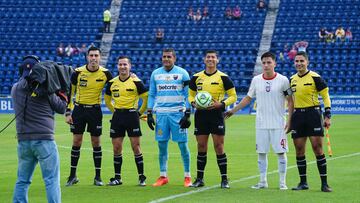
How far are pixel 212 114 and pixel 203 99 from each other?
1.41 feet

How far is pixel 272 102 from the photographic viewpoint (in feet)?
44.5

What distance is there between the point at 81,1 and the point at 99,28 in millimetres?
3580

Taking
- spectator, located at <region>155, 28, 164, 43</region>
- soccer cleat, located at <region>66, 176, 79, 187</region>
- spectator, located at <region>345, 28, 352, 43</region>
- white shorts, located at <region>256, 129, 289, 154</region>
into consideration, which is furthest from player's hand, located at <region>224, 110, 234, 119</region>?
spectator, located at <region>155, 28, 164, 43</region>

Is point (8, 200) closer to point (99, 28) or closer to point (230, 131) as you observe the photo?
point (230, 131)

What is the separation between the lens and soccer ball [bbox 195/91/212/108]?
13.6m

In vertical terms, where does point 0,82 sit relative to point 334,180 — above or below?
above

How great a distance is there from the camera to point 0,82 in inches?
1876

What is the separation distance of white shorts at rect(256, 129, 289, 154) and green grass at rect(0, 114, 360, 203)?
0.69m

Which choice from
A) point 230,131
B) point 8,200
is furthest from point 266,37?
point 8,200

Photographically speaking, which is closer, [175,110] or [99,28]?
[175,110]

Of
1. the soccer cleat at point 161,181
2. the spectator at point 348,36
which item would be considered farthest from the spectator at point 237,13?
the soccer cleat at point 161,181

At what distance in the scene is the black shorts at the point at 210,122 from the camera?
13852 mm

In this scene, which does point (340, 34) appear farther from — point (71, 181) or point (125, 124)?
point (71, 181)

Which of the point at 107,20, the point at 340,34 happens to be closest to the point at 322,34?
the point at 340,34
